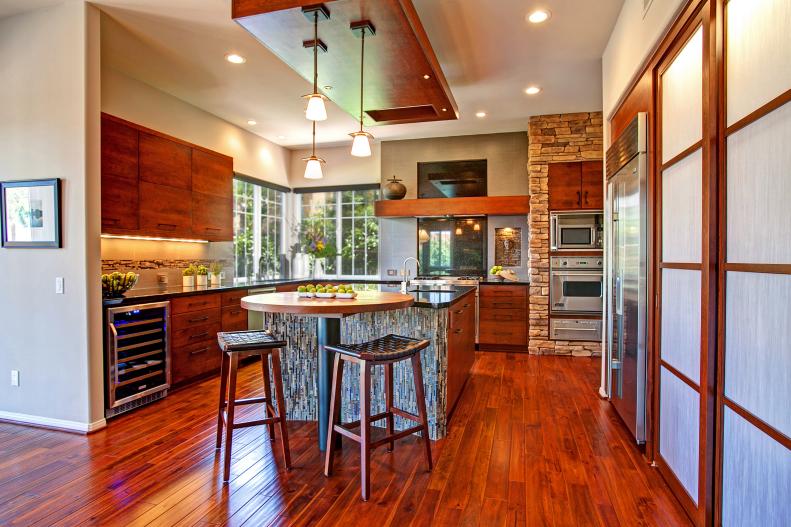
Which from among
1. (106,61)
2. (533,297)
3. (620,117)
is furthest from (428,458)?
(106,61)

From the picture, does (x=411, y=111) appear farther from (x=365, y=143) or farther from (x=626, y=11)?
(x=626, y=11)

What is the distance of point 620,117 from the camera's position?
324cm

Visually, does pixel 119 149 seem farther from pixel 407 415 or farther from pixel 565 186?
pixel 565 186

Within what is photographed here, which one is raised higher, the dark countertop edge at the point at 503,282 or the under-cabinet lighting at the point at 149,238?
the under-cabinet lighting at the point at 149,238

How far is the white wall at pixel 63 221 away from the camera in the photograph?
3.00m

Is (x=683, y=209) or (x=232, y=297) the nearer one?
(x=683, y=209)

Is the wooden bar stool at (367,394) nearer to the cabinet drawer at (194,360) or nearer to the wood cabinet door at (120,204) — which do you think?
the cabinet drawer at (194,360)

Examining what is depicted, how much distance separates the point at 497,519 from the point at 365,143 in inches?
88.6

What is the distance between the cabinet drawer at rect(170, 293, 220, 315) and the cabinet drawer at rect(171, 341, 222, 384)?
345 mm

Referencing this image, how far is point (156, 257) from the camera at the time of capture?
4590 mm

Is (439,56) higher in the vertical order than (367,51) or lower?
higher

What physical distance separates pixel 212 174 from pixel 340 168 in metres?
2.47

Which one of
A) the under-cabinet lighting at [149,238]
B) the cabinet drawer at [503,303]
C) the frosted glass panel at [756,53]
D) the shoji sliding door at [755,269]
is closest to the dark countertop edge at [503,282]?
the cabinet drawer at [503,303]

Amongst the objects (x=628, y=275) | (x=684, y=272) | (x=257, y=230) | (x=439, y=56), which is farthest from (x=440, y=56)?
(x=257, y=230)
